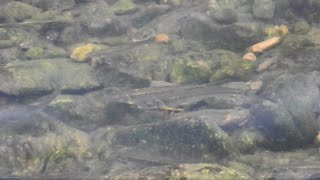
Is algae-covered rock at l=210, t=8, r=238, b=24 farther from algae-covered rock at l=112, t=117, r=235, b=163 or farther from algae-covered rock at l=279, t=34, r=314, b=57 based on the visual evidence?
algae-covered rock at l=112, t=117, r=235, b=163

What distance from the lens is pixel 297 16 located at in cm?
820

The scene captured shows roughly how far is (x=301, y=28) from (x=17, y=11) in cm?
599

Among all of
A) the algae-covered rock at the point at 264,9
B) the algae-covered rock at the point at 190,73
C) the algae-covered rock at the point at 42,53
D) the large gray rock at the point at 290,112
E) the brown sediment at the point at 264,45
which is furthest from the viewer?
the algae-covered rock at the point at 264,9

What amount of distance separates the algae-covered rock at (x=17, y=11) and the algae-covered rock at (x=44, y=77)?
5.77 feet

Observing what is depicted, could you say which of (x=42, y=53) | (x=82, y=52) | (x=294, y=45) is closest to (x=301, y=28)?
(x=294, y=45)

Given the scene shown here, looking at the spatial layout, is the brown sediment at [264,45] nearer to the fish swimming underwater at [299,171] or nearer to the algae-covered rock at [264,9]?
the algae-covered rock at [264,9]

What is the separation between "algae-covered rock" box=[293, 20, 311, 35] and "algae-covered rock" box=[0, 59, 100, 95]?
13.0 feet

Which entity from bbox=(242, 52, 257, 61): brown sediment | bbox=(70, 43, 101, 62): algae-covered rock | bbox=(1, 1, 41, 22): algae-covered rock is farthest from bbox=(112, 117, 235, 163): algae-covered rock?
bbox=(1, 1, 41, 22): algae-covered rock

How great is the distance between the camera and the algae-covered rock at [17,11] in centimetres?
872

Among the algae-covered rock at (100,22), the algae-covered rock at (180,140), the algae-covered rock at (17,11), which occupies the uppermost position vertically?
the algae-covered rock at (17,11)

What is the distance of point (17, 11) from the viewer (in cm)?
877

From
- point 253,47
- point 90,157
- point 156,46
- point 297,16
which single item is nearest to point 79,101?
point 90,157

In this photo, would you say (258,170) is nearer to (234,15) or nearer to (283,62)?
(283,62)

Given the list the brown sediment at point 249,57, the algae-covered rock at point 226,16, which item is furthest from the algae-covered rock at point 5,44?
the brown sediment at point 249,57
